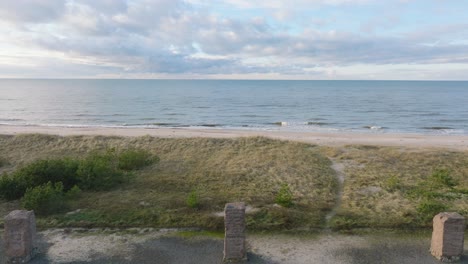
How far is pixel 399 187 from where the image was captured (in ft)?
50.2

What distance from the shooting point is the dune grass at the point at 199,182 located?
39.4ft

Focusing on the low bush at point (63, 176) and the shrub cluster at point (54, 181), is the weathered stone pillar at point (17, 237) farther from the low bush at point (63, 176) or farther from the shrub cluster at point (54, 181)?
the low bush at point (63, 176)

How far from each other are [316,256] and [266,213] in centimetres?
293

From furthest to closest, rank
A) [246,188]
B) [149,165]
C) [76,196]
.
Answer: [149,165] < [246,188] < [76,196]

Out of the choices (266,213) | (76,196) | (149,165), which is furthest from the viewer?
(149,165)

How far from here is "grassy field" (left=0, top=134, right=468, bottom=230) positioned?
39.4 feet

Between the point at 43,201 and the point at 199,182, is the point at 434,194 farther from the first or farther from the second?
the point at 43,201

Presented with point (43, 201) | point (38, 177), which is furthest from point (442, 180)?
point (38, 177)

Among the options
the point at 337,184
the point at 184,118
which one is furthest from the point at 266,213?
the point at 184,118

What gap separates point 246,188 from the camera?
15.3 metres

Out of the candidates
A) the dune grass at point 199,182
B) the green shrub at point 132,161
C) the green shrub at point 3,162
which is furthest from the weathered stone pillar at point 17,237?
the green shrub at point 3,162

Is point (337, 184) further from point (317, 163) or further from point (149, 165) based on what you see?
point (149, 165)

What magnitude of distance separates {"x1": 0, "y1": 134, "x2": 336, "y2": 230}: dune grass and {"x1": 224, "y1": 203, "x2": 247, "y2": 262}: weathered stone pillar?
2090 mm

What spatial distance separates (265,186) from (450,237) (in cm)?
759
